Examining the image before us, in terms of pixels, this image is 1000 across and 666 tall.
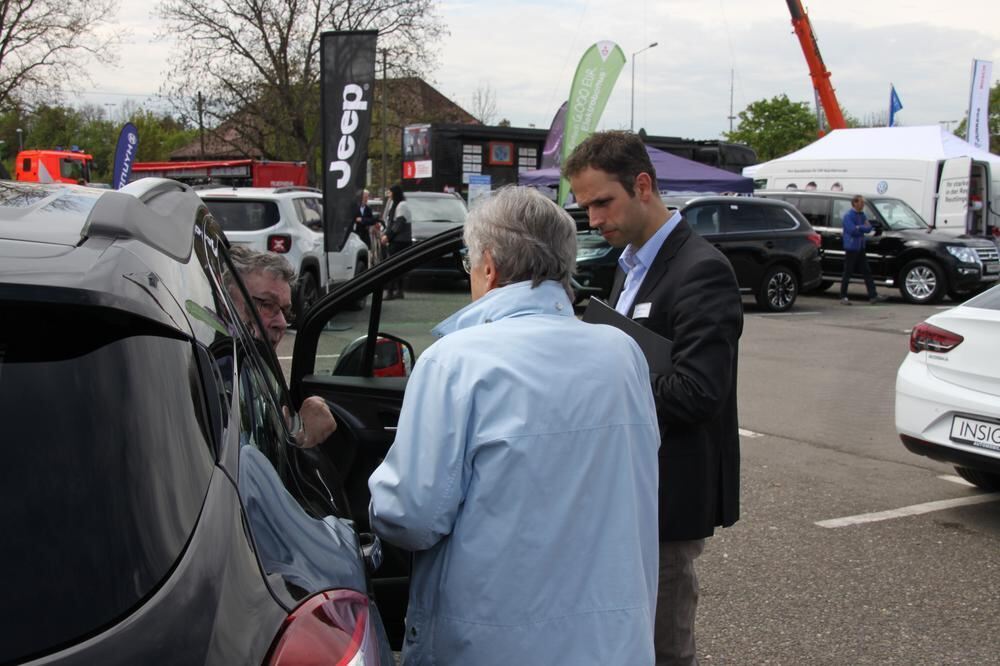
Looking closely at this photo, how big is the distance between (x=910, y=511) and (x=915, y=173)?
61.4 ft

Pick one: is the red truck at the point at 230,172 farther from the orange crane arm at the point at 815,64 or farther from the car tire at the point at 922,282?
the car tire at the point at 922,282

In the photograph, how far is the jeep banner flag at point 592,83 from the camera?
12.8m

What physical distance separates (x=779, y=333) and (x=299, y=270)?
21.9 feet

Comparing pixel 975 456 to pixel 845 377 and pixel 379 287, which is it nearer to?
pixel 379 287

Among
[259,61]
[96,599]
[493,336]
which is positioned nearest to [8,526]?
[96,599]

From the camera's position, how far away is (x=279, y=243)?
1280 centimetres

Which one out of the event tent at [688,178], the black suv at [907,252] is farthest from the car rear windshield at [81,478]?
the event tent at [688,178]

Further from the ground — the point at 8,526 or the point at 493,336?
the point at 493,336

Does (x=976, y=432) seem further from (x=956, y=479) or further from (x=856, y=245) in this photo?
(x=856, y=245)

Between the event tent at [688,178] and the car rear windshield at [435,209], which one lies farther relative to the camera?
the event tent at [688,178]

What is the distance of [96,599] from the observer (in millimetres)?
1200

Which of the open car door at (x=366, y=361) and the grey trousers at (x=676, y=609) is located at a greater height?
the open car door at (x=366, y=361)

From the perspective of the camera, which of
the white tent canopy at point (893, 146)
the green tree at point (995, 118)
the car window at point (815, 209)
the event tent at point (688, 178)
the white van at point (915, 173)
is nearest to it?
the car window at point (815, 209)

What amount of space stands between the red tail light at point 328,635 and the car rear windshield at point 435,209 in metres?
16.7
